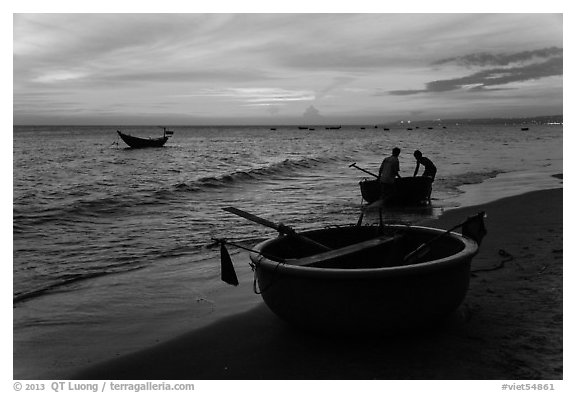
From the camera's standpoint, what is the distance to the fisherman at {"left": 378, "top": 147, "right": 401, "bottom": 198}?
1242 cm

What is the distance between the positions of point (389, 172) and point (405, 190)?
107 centimetres

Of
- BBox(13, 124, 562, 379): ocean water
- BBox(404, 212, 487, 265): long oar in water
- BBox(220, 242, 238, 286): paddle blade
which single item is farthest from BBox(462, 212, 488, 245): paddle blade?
BBox(13, 124, 562, 379): ocean water

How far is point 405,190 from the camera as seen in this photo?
13500 millimetres

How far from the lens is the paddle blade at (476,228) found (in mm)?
5176

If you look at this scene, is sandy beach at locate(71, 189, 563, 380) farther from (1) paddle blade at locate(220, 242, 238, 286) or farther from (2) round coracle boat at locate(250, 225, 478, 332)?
(1) paddle blade at locate(220, 242, 238, 286)

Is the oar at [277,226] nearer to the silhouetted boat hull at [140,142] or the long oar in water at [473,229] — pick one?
the long oar in water at [473,229]

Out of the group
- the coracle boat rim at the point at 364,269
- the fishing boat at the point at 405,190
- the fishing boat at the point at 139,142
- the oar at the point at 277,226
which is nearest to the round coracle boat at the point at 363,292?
the coracle boat rim at the point at 364,269

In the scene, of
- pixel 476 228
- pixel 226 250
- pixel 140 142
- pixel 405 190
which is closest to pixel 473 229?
pixel 476 228

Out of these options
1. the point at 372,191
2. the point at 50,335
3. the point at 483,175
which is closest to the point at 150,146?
the point at 483,175

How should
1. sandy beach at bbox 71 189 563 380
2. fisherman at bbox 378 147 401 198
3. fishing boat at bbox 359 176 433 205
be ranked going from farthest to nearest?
1. fishing boat at bbox 359 176 433 205
2. fisherman at bbox 378 147 401 198
3. sandy beach at bbox 71 189 563 380

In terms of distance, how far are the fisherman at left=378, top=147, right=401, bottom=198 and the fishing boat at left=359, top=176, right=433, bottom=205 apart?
0.21m

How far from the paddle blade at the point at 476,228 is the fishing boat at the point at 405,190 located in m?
8.06

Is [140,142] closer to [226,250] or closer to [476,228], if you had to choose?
[226,250]

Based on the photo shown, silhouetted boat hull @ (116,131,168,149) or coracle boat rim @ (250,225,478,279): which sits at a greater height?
silhouetted boat hull @ (116,131,168,149)
